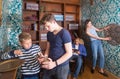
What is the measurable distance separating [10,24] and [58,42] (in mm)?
1404

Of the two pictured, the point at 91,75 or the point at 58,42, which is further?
the point at 91,75

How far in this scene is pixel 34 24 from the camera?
440cm

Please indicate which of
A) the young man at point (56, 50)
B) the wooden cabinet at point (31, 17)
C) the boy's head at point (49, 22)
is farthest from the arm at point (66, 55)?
the wooden cabinet at point (31, 17)

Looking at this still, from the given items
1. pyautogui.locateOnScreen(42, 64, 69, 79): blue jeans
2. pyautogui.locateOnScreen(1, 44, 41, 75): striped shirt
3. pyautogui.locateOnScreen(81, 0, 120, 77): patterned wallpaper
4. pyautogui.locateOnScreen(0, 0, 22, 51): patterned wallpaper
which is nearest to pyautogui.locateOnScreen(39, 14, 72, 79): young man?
pyautogui.locateOnScreen(42, 64, 69, 79): blue jeans

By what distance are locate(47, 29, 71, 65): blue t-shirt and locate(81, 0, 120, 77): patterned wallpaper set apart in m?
2.45

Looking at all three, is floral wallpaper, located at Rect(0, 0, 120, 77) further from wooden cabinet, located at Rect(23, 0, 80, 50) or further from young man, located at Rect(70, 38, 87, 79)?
young man, located at Rect(70, 38, 87, 79)

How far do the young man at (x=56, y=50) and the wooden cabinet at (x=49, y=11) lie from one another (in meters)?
2.34

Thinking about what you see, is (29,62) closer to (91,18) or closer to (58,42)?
(58,42)

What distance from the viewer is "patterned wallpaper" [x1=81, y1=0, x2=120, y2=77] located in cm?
412

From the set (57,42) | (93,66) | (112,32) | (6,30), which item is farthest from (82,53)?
(57,42)

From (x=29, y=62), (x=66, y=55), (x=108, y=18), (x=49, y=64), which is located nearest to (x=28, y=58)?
(x=29, y=62)

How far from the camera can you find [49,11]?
4711 millimetres

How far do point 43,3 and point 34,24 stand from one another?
0.57 metres

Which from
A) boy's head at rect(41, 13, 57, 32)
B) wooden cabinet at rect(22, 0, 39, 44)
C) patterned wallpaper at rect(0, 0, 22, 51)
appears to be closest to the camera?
boy's head at rect(41, 13, 57, 32)
